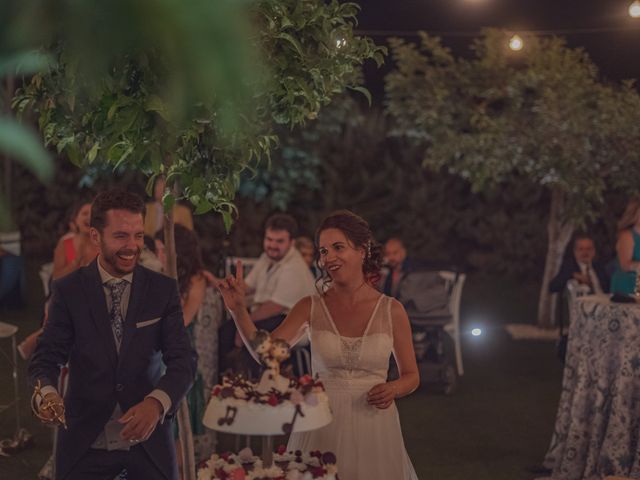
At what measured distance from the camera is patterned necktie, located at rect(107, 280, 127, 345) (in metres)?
3.12

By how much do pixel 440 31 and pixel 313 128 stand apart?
2.60 metres

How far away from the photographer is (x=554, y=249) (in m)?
13.1

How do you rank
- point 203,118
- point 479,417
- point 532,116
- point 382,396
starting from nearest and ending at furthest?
1. point 203,118
2. point 382,396
3. point 479,417
4. point 532,116

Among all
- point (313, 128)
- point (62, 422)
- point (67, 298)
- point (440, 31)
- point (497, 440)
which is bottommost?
point (497, 440)

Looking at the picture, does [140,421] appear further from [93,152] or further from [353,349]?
[353,349]

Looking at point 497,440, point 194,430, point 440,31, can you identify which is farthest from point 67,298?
point 440,31

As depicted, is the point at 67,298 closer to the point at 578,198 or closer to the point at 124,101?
the point at 124,101

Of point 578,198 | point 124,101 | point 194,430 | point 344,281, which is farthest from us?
point 578,198

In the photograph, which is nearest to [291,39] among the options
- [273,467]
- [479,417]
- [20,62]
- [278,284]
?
[273,467]

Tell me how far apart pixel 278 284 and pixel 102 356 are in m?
4.17

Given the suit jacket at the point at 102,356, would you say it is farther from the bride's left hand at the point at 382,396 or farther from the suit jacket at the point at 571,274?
the suit jacket at the point at 571,274

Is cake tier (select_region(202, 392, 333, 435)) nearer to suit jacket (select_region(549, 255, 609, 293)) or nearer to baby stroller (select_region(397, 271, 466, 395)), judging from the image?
baby stroller (select_region(397, 271, 466, 395))

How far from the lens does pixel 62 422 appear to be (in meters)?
2.89

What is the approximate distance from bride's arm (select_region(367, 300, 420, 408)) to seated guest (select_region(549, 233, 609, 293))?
17.8 ft
